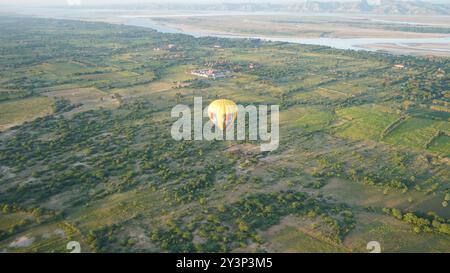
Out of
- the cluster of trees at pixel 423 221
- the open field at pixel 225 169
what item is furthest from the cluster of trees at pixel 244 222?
the cluster of trees at pixel 423 221

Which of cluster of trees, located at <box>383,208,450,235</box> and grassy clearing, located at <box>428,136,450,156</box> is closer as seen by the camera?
cluster of trees, located at <box>383,208,450,235</box>

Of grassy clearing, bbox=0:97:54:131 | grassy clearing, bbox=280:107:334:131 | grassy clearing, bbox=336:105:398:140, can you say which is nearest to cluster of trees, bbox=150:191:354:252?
grassy clearing, bbox=336:105:398:140

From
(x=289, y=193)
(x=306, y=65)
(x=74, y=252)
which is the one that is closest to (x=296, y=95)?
(x=306, y=65)

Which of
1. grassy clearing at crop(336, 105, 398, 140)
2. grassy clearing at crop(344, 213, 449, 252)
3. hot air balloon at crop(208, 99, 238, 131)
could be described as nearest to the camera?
grassy clearing at crop(344, 213, 449, 252)

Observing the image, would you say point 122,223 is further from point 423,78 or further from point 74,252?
point 423,78

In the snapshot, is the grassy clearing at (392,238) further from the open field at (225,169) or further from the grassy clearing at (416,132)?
the grassy clearing at (416,132)

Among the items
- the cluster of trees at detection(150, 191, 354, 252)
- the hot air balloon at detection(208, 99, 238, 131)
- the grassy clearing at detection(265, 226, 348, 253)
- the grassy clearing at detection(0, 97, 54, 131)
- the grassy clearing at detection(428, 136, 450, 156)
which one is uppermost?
the hot air balloon at detection(208, 99, 238, 131)

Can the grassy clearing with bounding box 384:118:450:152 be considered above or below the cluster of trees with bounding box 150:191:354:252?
above

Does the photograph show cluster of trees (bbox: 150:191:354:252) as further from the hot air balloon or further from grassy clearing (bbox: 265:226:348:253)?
the hot air balloon

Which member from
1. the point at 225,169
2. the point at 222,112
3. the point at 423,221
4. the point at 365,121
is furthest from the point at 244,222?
the point at 365,121

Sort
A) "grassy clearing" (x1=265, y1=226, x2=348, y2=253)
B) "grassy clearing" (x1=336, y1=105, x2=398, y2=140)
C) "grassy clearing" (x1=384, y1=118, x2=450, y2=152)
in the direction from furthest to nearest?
"grassy clearing" (x1=336, y1=105, x2=398, y2=140), "grassy clearing" (x1=384, y1=118, x2=450, y2=152), "grassy clearing" (x1=265, y1=226, x2=348, y2=253)
